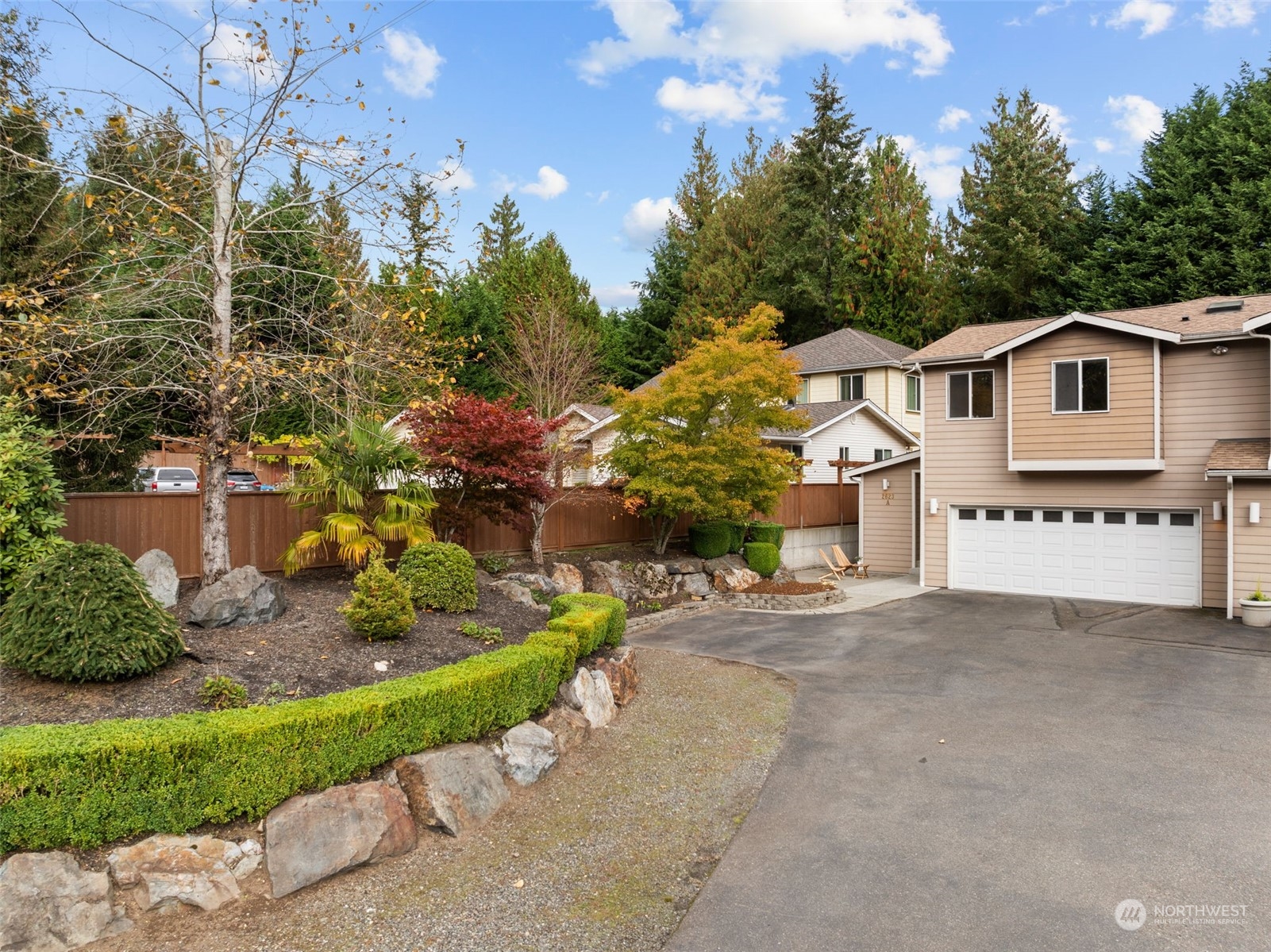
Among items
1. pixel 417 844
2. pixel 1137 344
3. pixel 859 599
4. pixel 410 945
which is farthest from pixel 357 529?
pixel 1137 344

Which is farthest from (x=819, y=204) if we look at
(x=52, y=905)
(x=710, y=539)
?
(x=52, y=905)

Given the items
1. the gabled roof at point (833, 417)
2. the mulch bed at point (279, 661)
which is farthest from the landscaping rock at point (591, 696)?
→ the gabled roof at point (833, 417)

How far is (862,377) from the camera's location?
1216 inches

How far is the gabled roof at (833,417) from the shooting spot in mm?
25906

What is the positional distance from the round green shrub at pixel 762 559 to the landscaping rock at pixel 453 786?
1292cm

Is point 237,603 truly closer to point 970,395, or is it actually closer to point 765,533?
point 765,533

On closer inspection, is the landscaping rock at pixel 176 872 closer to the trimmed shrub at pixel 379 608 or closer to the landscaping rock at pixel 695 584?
the trimmed shrub at pixel 379 608

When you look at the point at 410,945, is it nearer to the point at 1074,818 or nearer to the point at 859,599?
the point at 1074,818

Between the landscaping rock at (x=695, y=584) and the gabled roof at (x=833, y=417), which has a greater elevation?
A: the gabled roof at (x=833, y=417)

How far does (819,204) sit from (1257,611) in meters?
32.4

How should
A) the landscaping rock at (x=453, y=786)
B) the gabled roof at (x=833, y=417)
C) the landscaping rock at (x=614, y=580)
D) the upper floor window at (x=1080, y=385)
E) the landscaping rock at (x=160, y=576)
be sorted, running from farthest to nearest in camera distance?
the gabled roof at (x=833, y=417) → the upper floor window at (x=1080, y=385) → the landscaping rock at (x=614, y=580) → the landscaping rock at (x=160, y=576) → the landscaping rock at (x=453, y=786)

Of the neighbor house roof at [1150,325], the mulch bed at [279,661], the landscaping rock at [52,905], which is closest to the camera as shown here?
the landscaping rock at [52,905]

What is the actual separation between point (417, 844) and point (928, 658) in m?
8.38

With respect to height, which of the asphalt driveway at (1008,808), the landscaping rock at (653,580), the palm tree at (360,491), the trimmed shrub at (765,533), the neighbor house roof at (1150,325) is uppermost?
the neighbor house roof at (1150,325)
